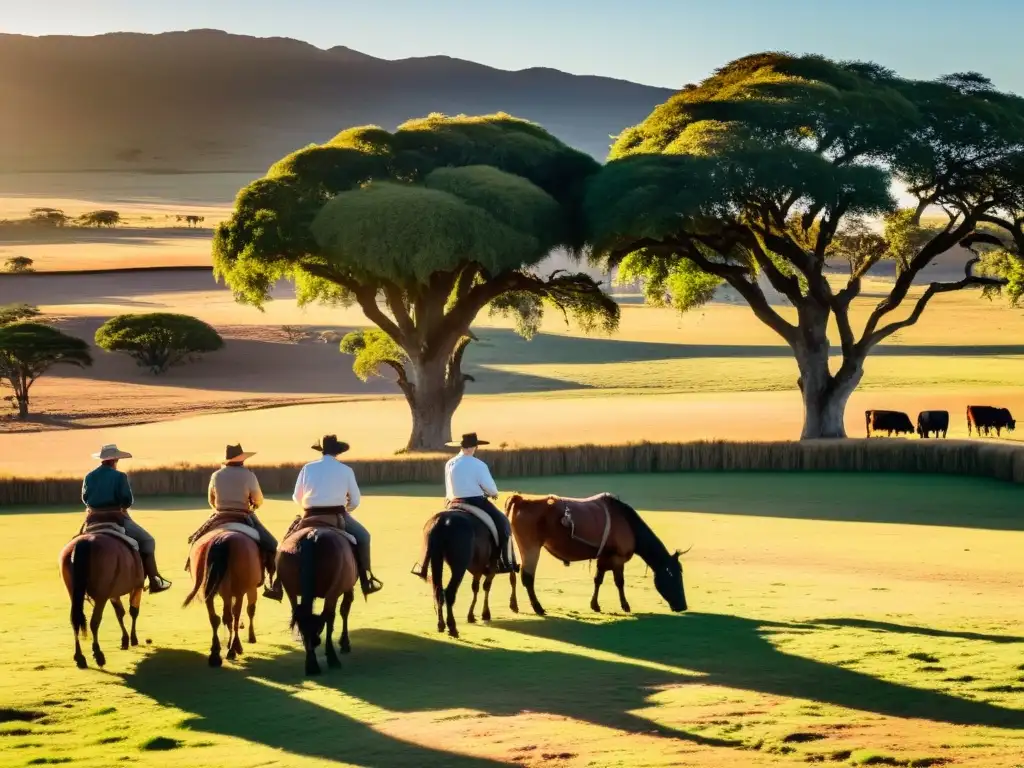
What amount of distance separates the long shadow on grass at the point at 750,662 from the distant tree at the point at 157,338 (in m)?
69.8

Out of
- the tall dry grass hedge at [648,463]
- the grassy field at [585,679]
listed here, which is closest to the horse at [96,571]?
the grassy field at [585,679]

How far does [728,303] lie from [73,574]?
4947 inches

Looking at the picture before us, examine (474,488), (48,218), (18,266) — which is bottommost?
(474,488)

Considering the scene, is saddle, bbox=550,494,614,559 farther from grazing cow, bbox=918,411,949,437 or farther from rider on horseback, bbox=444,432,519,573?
grazing cow, bbox=918,411,949,437

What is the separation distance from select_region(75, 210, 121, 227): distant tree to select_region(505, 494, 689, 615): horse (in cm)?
15240

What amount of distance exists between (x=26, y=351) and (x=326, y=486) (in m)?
58.0

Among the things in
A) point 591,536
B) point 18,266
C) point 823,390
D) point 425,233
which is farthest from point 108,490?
point 18,266

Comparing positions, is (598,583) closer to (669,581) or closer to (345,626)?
(669,581)

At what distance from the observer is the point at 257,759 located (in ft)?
37.4

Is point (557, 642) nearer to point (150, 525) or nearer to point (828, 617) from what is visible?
point (828, 617)

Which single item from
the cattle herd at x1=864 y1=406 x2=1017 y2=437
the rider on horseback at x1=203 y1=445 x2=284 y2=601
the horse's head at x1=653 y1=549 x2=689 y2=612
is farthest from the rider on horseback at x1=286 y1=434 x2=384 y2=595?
the cattle herd at x1=864 y1=406 x2=1017 y2=437

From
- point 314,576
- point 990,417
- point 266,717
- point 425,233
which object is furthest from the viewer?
point 990,417

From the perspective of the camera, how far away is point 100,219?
164875 mm

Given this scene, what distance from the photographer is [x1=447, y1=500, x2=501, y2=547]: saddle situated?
54.7 ft
